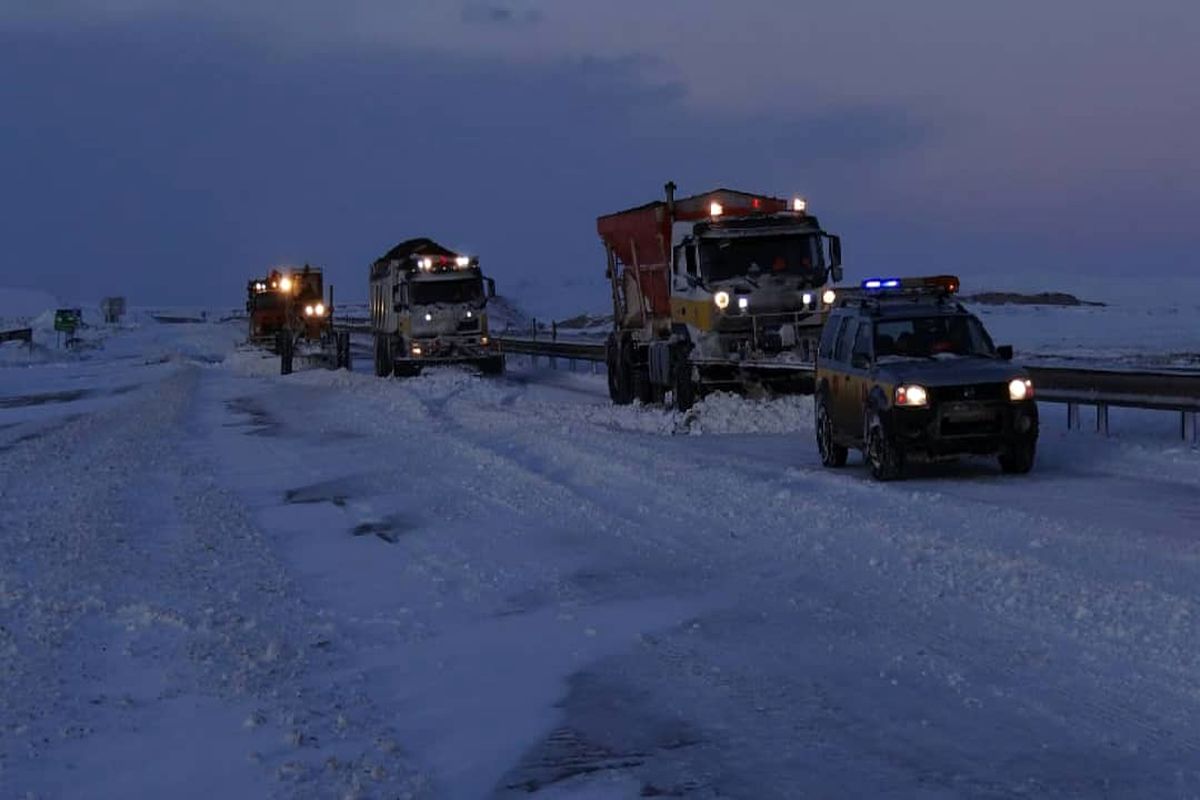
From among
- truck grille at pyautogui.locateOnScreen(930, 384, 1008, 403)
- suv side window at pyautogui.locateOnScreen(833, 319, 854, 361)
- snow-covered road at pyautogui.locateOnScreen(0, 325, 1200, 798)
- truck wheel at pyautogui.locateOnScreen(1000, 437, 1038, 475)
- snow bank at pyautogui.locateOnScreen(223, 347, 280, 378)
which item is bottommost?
snow-covered road at pyautogui.locateOnScreen(0, 325, 1200, 798)

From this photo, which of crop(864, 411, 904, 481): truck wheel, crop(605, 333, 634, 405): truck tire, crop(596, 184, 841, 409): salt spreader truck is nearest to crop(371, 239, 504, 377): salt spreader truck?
crop(605, 333, 634, 405): truck tire

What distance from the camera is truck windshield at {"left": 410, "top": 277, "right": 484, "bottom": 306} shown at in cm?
4094

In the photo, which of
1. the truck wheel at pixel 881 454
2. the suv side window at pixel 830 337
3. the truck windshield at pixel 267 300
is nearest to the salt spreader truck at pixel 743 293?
the suv side window at pixel 830 337

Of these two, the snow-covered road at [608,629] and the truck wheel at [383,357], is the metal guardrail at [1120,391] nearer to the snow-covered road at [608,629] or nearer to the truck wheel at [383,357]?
the snow-covered road at [608,629]

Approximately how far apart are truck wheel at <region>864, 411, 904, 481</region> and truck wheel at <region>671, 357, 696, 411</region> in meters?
9.71

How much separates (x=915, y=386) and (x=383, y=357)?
98.3ft

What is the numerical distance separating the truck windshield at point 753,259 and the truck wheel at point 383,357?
18864mm

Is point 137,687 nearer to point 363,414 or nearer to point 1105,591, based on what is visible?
point 1105,591

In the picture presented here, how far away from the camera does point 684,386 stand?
25844 millimetres

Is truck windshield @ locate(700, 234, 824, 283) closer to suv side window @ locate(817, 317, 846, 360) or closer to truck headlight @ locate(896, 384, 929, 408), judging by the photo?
suv side window @ locate(817, 317, 846, 360)

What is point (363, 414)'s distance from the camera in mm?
28031

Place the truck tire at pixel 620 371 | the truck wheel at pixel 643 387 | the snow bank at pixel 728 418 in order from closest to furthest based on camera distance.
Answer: the snow bank at pixel 728 418
the truck wheel at pixel 643 387
the truck tire at pixel 620 371

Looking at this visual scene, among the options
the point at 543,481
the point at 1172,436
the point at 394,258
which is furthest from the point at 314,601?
the point at 394,258

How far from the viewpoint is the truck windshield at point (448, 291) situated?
134ft
